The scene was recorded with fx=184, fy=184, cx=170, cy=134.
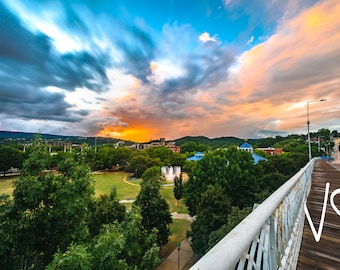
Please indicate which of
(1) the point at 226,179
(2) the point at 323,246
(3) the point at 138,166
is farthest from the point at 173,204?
(2) the point at 323,246

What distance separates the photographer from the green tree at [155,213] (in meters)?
13.4

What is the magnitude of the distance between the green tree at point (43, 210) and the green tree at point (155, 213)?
314 inches

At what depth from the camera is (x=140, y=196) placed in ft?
47.6

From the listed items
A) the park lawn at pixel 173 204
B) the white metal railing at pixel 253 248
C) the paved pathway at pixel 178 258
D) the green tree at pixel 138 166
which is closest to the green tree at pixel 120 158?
the green tree at pixel 138 166

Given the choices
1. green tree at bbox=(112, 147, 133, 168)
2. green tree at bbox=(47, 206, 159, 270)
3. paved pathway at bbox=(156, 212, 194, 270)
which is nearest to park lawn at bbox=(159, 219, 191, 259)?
paved pathway at bbox=(156, 212, 194, 270)

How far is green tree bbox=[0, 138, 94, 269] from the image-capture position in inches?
213

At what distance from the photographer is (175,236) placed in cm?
1572

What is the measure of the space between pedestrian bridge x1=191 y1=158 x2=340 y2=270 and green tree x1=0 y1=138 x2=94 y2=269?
18.2ft

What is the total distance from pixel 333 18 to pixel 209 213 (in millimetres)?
11462

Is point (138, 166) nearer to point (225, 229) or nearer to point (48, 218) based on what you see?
point (225, 229)

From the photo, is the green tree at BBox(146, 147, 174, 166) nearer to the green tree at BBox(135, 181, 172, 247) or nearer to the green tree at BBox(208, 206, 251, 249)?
the green tree at BBox(135, 181, 172, 247)

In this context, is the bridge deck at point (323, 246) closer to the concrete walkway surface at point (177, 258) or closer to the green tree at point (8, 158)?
the concrete walkway surface at point (177, 258)

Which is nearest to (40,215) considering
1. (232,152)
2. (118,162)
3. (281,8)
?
(281,8)

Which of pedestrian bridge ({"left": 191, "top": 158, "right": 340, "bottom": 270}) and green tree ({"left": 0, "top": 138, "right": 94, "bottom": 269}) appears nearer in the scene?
pedestrian bridge ({"left": 191, "top": 158, "right": 340, "bottom": 270})
